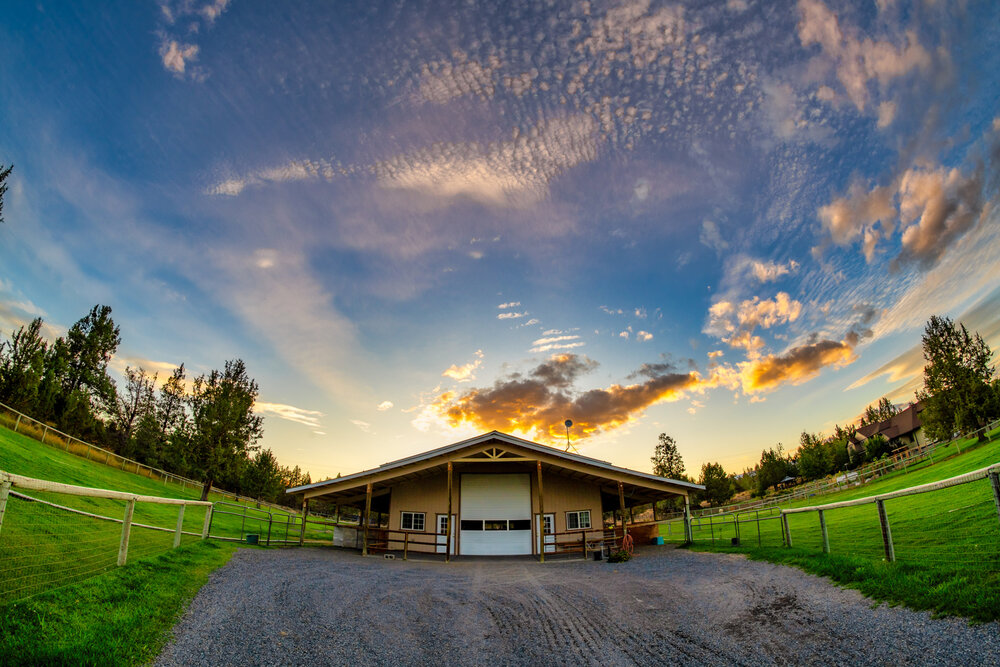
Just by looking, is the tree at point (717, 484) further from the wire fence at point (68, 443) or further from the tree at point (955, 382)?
the wire fence at point (68, 443)

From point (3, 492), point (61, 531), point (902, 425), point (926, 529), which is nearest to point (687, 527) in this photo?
point (926, 529)

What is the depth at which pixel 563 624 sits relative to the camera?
27.7 ft

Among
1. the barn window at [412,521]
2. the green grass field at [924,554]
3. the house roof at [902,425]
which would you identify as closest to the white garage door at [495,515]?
the barn window at [412,521]

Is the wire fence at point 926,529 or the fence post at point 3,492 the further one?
the wire fence at point 926,529

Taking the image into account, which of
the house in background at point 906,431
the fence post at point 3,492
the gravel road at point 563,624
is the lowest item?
the gravel road at point 563,624

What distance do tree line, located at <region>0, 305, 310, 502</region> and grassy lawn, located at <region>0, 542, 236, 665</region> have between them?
88.0ft

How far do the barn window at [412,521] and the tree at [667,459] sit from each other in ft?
165

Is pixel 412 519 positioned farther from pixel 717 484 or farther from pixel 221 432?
pixel 717 484

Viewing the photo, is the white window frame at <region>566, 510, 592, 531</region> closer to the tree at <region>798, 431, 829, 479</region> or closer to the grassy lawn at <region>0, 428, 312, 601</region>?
the grassy lawn at <region>0, 428, 312, 601</region>

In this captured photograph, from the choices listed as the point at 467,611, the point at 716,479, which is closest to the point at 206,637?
the point at 467,611

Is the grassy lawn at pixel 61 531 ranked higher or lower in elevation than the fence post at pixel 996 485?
lower

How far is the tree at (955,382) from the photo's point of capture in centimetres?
3769

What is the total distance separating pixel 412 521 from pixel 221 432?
16588 millimetres

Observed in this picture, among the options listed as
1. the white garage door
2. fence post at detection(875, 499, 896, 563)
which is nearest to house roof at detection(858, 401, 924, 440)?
the white garage door
